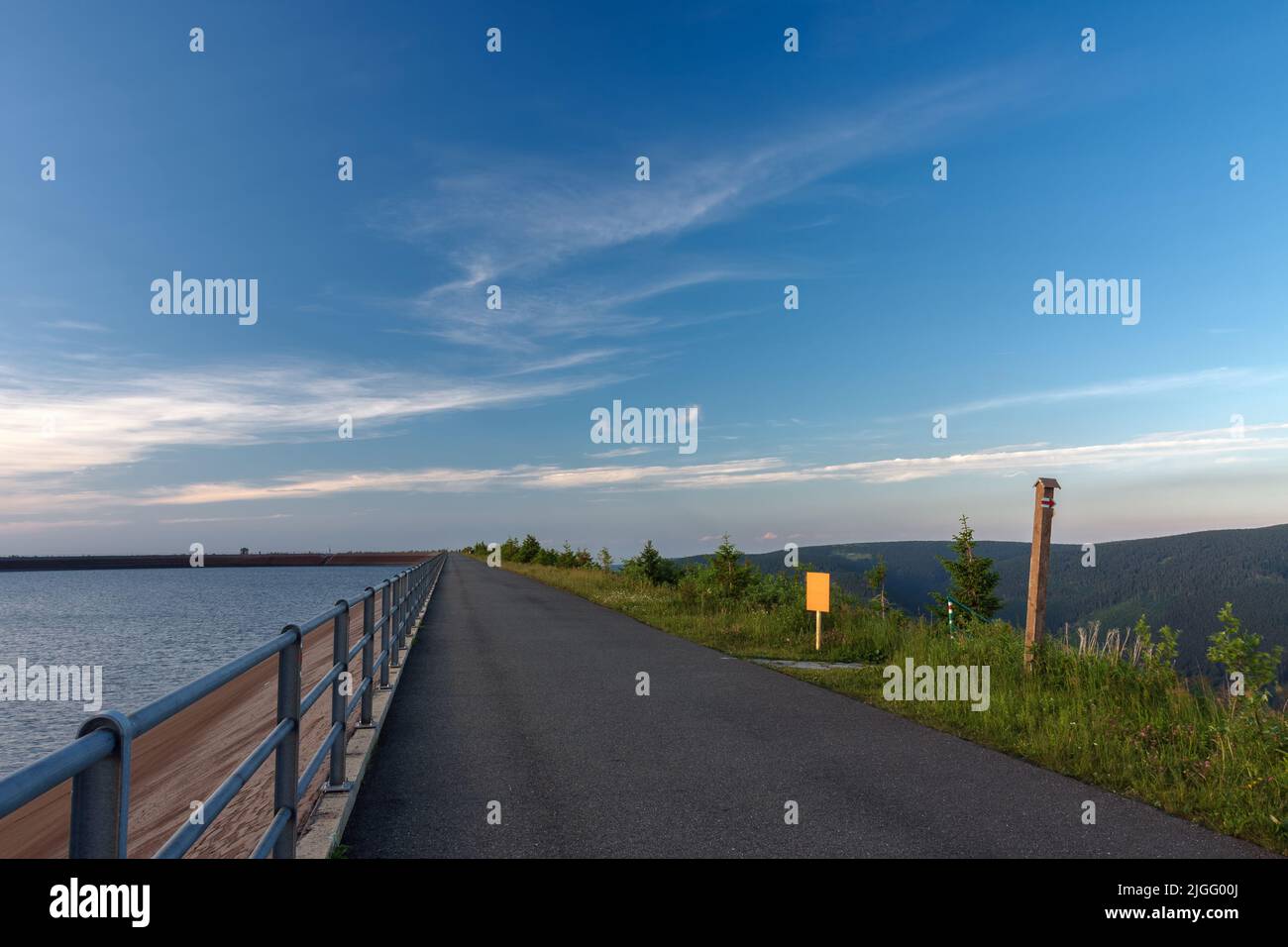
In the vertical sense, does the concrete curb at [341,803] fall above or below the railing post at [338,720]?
below

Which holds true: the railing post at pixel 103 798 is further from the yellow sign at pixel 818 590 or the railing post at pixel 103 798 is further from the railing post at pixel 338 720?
the yellow sign at pixel 818 590

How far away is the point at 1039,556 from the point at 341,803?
29.0 ft

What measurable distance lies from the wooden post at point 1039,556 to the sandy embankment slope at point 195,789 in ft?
26.1

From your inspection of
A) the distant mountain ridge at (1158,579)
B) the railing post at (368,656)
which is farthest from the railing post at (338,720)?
the distant mountain ridge at (1158,579)

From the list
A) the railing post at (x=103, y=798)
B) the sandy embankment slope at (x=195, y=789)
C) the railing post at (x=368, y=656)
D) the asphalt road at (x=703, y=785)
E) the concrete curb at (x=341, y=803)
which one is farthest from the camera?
the railing post at (x=368, y=656)

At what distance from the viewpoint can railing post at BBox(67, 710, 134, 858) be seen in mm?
2107

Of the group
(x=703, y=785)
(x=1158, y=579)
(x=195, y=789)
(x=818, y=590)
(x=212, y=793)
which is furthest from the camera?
(x=1158, y=579)

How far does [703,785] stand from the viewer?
6.59m

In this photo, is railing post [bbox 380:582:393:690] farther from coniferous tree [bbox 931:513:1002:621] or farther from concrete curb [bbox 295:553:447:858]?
coniferous tree [bbox 931:513:1002:621]

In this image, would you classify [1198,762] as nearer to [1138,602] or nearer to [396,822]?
[396,822]

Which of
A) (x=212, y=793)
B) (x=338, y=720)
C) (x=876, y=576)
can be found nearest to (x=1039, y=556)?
(x=338, y=720)

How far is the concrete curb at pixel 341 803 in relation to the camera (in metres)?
4.96

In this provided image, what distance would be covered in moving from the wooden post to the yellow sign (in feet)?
13.4

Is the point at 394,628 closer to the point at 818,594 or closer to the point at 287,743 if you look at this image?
the point at 818,594
